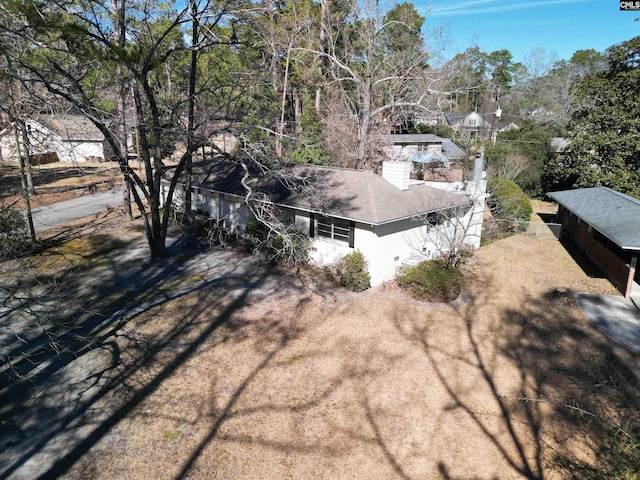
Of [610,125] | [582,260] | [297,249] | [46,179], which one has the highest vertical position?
[610,125]

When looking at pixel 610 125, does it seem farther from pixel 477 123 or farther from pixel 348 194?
pixel 477 123

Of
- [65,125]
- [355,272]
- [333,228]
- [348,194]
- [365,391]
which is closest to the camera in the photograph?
[65,125]

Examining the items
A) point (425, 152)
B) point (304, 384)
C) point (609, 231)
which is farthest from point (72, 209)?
point (425, 152)

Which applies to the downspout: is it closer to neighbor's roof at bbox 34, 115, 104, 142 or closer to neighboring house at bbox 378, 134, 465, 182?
neighboring house at bbox 378, 134, 465, 182

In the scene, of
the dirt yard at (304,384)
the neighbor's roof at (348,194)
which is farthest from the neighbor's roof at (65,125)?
the neighbor's roof at (348,194)

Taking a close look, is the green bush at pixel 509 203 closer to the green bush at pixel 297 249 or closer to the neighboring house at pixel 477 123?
the green bush at pixel 297 249

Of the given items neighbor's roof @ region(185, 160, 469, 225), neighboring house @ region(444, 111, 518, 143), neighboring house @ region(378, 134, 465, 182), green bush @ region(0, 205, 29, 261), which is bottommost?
green bush @ region(0, 205, 29, 261)

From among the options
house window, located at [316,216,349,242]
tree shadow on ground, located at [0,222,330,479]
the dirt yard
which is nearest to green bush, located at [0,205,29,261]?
tree shadow on ground, located at [0,222,330,479]
